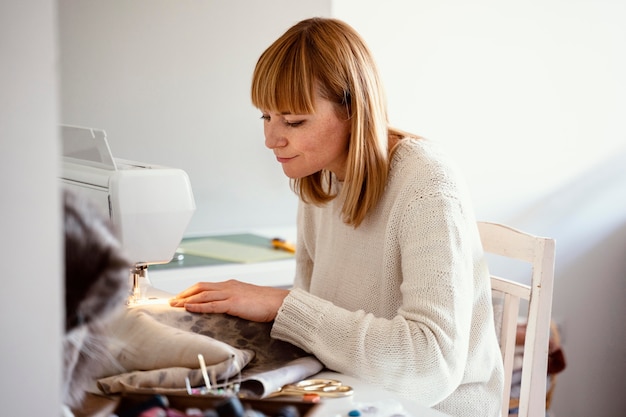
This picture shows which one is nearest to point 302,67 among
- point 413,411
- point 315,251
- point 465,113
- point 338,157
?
point 338,157

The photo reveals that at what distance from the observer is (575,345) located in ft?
11.7

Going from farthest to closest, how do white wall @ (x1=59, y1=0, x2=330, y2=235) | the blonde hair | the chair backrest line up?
white wall @ (x1=59, y1=0, x2=330, y2=235) < the chair backrest < the blonde hair

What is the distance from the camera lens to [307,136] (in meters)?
1.57

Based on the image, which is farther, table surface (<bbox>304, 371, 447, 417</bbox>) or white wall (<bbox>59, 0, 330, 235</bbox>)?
white wall (<bbox>59, 0, 330, 235</bbox>)

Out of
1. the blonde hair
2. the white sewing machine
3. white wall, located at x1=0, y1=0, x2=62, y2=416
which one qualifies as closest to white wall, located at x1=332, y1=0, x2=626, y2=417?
the blonde hair

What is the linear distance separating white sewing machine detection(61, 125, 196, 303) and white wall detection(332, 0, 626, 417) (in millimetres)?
1741

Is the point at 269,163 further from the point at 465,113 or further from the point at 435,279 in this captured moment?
the point at 435,279

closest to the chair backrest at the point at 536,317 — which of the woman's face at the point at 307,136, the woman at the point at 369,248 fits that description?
the woman at the point at 369,248

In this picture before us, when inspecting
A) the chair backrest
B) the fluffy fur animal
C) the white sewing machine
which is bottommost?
the chair backrest

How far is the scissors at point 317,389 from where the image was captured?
46.7 inches

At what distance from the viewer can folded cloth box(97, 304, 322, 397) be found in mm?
1144

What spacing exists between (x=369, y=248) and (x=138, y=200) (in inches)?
19.3

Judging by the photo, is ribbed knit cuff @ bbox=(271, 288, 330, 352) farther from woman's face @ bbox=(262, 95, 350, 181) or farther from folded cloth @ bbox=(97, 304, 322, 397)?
woman's face @ bbox=(262, 95, 350, 181)

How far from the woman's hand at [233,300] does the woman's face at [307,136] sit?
286 millimetres
